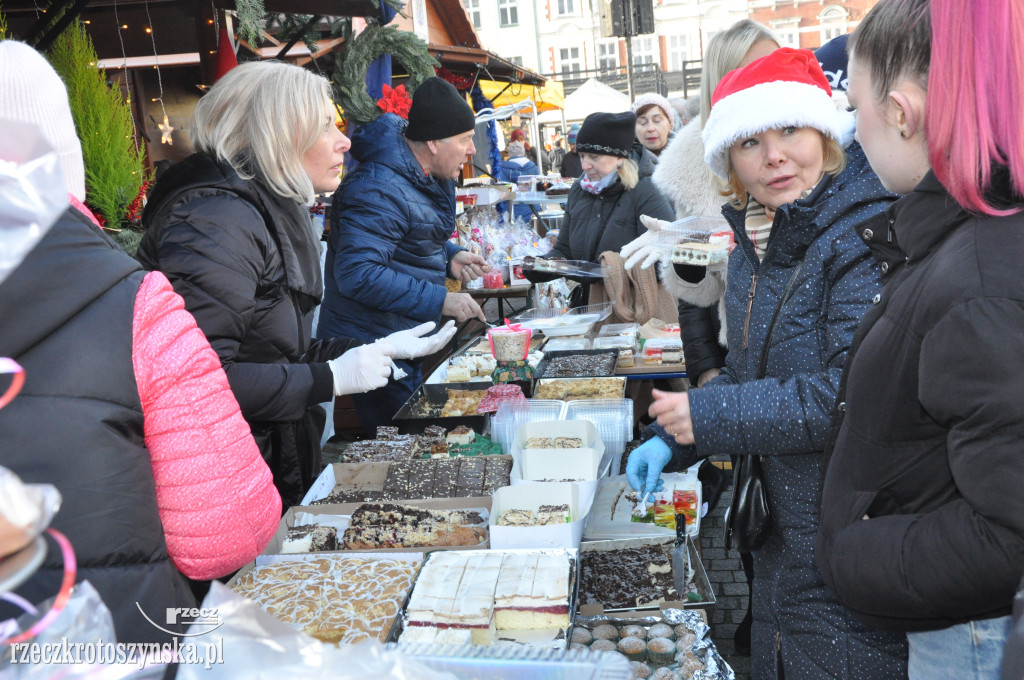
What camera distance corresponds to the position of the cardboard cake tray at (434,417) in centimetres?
357

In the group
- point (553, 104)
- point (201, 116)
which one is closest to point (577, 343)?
point (201, 116)

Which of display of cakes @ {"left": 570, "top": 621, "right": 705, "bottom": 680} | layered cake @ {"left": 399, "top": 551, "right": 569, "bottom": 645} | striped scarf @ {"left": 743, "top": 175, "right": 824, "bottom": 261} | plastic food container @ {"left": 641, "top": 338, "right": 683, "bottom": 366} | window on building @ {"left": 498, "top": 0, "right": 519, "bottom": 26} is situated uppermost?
window on building @ {"left": 498, "top": 0, "right": 519, "bottom": 26}

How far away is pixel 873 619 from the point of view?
52.1 inches

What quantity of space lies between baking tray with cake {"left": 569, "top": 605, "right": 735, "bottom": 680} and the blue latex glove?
35cm

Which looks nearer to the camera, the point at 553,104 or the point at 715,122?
the point at 715,122

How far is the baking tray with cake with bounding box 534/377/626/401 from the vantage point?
394 centimetres

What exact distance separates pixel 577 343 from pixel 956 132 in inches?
146

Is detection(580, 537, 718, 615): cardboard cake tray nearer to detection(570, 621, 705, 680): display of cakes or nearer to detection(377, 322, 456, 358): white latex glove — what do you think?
detection(570, 621, 705, 680): display of cakes

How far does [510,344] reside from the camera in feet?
13.4

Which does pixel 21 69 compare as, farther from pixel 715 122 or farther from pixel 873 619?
pixel 873 619

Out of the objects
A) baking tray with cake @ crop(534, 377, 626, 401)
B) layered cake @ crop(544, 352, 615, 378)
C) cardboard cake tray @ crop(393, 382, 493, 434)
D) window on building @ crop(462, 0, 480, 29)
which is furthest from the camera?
window on building @ crop(462, 0, 480, 29)

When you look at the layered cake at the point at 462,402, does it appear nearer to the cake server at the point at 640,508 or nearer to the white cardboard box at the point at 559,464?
the white cardboard box at the point at 559,464

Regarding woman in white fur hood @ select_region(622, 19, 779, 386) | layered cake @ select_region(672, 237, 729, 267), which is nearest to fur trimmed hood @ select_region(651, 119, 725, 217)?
woman in white fur hood @ select_region(622, 19, 779, 386)

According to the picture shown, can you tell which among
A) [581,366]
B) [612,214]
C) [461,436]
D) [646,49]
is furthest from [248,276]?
[646,49]
